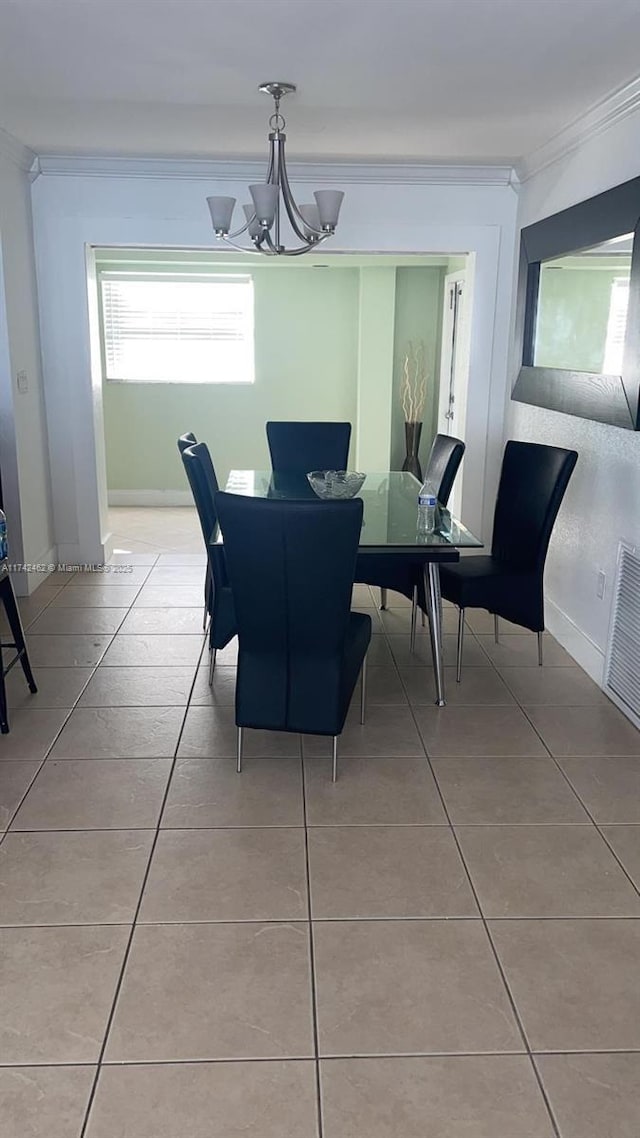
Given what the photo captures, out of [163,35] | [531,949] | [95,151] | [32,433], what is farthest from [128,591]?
[531,949]

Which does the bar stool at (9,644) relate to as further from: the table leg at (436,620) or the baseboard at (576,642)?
the baseboard at (576,642)

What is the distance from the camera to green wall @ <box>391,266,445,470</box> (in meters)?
7.11

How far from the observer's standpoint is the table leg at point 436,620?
3312 mm

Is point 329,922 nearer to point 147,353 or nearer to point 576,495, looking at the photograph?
point 576,495

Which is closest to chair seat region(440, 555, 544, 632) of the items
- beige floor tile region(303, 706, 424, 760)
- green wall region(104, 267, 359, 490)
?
beige floor tile region(303, 706, 424, 760)

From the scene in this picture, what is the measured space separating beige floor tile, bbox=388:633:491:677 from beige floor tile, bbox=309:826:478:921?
52.9 inches

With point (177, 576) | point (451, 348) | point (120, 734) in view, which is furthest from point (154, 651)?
point (451, 348)

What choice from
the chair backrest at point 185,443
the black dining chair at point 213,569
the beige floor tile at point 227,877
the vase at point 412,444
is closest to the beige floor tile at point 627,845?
the beige floor tile at point 227,877

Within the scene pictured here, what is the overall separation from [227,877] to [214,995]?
412 mm

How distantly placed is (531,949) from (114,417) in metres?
6.15

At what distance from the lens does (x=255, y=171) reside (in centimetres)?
473

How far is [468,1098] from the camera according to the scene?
159cm

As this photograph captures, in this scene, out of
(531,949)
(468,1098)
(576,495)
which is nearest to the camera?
(468,1098)

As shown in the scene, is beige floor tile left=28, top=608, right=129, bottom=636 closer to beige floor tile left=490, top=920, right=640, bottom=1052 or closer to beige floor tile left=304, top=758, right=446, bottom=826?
beige floor tile left=304, top=758, right=446, bottom=826
